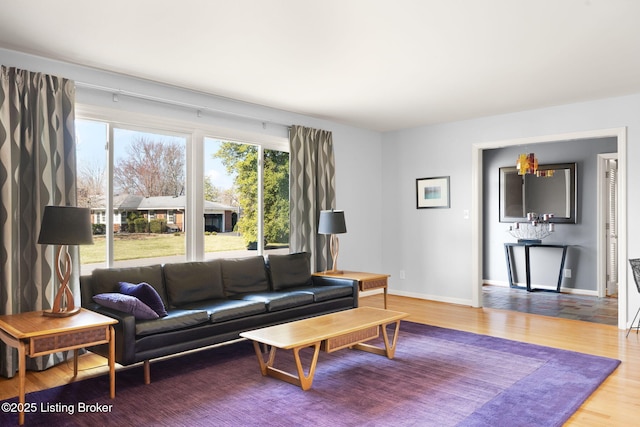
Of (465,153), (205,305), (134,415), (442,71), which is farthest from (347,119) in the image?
(134,415)

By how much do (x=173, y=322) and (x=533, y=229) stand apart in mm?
6290

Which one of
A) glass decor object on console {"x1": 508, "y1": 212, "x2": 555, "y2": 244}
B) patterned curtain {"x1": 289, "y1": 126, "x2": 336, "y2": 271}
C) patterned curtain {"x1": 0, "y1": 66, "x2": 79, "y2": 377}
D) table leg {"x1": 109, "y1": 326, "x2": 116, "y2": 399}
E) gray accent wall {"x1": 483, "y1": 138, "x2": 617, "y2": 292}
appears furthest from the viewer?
glass decor object on console {"x1": 508, "y1": 212, "x2": 555, "y2": 244}

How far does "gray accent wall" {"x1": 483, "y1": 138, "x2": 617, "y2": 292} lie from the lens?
723 cm

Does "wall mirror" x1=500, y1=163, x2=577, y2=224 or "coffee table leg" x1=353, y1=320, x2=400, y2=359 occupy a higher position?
"wall mirror" x1=500, y1=163, x2=577, y2=224

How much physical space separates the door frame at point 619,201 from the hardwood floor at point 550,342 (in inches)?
12.1

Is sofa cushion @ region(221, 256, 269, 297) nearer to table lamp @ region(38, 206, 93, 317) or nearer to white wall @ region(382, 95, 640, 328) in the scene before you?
table lamp @ region(38, 206, 93, 317)

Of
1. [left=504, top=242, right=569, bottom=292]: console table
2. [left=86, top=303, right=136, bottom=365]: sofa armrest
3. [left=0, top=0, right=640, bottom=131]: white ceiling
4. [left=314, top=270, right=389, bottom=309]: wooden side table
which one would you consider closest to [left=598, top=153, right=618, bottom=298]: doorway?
[left=504, top=242, right=569, bottom=292]: console table

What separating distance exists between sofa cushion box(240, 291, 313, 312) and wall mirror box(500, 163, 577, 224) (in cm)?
477

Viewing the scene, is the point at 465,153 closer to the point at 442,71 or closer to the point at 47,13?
the point at 442,71

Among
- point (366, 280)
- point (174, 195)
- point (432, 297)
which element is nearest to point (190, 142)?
point (174, 195)

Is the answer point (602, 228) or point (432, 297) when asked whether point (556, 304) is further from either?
point (432, 297)

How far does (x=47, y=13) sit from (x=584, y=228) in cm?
743

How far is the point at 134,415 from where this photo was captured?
9.53 ft

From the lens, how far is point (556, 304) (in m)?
6.52
